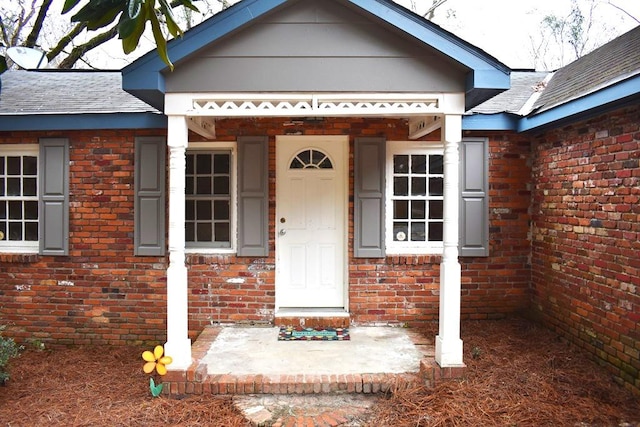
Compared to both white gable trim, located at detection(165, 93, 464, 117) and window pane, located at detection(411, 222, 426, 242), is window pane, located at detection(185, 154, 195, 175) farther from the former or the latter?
window pane, located at detection(411, 222, 426, 242)

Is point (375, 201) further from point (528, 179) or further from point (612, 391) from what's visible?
point (612, 391)

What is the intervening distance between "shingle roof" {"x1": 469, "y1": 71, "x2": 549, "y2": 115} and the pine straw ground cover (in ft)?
9.20

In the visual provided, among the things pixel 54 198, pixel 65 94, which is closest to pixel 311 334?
pixel 54 198

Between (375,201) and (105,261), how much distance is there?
3.41 meters

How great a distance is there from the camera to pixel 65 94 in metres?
5.96

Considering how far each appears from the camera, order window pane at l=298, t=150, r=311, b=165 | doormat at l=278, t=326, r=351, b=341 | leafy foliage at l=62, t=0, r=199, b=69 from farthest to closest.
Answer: window pane at l=298, t=150, r=311, b=165 < doormat at l=278, t=326, r=351, b=341 < leafy foliage at l=62, t=0, r=199, b=69

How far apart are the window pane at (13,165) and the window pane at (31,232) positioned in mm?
671

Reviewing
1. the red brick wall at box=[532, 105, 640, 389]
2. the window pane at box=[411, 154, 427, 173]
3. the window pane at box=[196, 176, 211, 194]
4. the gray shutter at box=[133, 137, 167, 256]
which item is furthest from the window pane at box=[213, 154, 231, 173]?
the red brick wall at box=[532, 105, 640, 389]

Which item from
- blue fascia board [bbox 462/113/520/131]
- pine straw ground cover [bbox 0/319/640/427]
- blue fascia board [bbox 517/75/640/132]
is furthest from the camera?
blue fascia board [bbox 462/113/520/131]

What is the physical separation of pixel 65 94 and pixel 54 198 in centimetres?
155

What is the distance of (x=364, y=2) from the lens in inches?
148

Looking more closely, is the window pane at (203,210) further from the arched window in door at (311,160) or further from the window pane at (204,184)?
the arched window in door at (311,160)

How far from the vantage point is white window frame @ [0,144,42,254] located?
547 centimetres

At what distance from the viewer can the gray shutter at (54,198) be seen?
212 inches
